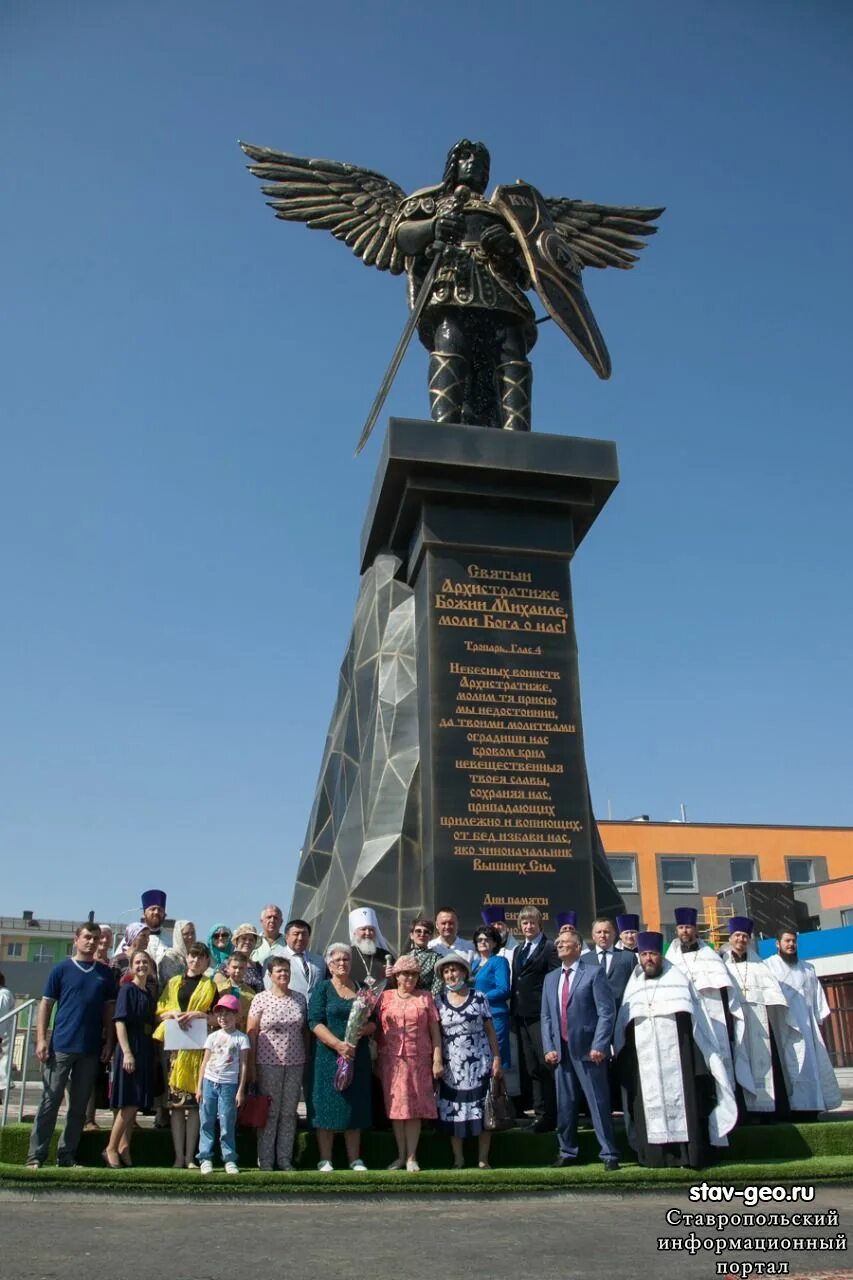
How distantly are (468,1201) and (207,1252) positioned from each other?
167 cm

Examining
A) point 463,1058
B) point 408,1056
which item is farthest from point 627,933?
point 408,1056

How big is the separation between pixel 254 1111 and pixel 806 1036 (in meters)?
3.82

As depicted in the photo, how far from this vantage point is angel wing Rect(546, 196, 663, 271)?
562 inches

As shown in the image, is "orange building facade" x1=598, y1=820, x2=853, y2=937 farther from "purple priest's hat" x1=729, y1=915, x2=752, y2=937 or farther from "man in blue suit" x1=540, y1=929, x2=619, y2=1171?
"man in blue suit" x1=540, y1=929, x2=619, y2=1171

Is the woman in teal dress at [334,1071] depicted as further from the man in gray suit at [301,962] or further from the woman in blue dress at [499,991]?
the woman in blue dress at [499,991]

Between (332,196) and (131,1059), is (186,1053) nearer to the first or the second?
(131,1059)

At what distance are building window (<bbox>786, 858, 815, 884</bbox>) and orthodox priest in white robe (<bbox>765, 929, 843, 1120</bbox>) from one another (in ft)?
96.7

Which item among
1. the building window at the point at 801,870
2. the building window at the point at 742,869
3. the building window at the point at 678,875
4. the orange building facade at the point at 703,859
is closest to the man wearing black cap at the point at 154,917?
the orange building facade at the point at 703,859

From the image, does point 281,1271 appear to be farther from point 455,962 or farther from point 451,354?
point 451,354

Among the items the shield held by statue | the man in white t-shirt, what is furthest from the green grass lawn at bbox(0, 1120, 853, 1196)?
the shield held by statue

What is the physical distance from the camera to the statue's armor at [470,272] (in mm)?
12172

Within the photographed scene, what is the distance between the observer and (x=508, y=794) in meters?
10.1

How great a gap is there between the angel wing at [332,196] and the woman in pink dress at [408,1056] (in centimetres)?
954

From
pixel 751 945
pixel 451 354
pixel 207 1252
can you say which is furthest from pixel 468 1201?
pixel 451 354
